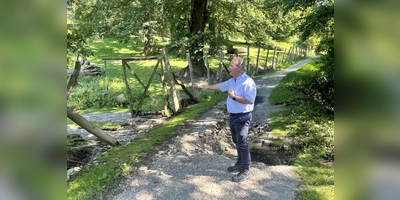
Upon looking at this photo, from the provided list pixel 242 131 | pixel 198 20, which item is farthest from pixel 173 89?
pixel 198 20

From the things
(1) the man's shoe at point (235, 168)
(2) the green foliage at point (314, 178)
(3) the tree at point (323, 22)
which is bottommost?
(1) the man's shoe at point (235, 168)

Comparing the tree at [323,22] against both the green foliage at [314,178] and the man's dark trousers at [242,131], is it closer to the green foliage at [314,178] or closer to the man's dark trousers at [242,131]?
the green foliage at [314,178]

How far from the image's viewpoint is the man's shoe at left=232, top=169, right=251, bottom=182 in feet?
15.3

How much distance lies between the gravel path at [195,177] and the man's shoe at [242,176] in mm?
69

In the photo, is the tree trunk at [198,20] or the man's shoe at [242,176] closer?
the man's shoe at [242,176]

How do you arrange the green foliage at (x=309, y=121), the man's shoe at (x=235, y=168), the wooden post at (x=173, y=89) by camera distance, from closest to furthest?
the man's shoe at (x=235, y=168)
the green foliage at (x=309, y=121)
the wooden post at (x=173, y=89)

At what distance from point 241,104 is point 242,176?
1184mm

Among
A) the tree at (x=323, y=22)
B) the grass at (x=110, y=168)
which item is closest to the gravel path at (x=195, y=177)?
the grass at (x=110, y=168)

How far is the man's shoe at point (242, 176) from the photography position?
15.3 ft
